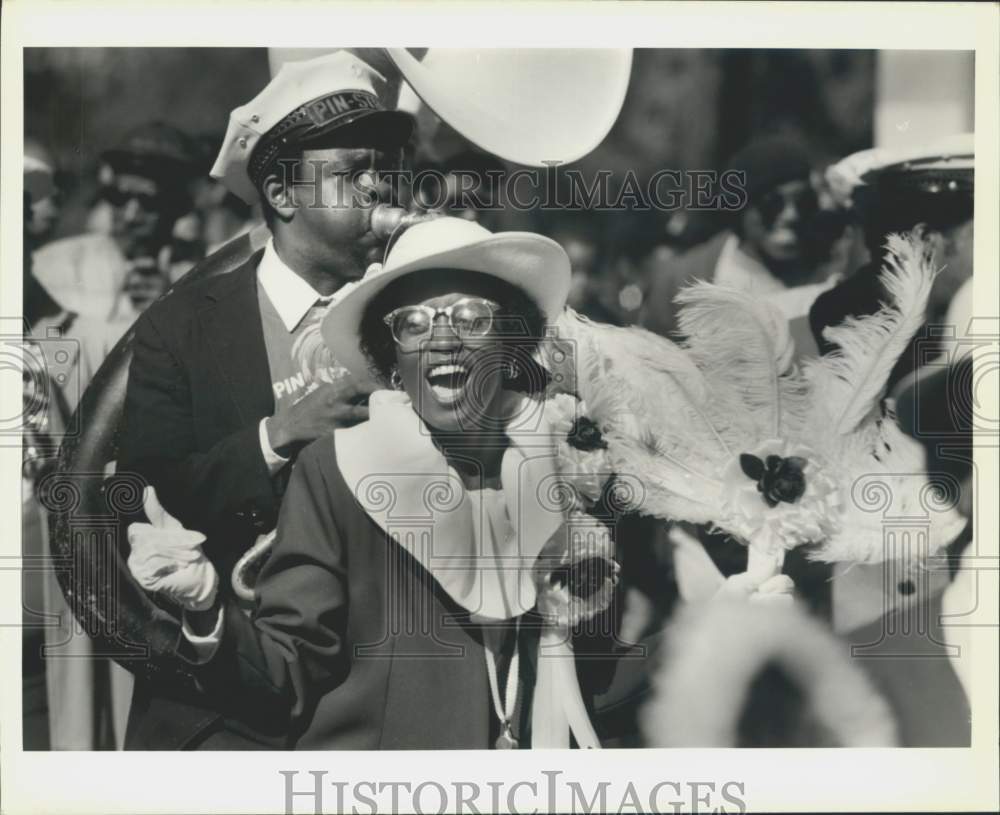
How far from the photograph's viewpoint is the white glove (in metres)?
4.52

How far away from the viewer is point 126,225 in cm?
457

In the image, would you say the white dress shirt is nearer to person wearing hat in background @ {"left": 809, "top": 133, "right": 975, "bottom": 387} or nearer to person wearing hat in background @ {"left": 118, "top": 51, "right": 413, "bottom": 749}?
person wearing hat in background @ {"left": 118, "top": 51, "right": 413, "bottom": 749}

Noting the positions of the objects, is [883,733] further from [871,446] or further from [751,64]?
[751,64]

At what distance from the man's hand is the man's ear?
25.3 inches

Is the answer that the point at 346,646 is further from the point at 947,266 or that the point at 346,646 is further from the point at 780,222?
the point at 947,266

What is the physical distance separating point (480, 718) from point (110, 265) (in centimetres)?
206

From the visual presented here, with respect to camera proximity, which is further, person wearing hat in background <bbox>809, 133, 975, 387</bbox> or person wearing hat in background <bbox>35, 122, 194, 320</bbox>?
person wearing hat in background <bbox>809, 133, 975, 387</bbox>

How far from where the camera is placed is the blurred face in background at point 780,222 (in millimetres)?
4652

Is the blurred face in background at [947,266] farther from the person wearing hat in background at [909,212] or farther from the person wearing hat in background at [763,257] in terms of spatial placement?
the person wearing hat in background at [763,257]

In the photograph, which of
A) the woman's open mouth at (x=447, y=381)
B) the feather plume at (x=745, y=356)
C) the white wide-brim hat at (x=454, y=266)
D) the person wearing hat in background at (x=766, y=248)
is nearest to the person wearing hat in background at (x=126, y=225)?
the white wide-brim hat at (x=454, y=266)

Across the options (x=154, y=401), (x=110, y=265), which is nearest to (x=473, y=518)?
(x=154, y=401)

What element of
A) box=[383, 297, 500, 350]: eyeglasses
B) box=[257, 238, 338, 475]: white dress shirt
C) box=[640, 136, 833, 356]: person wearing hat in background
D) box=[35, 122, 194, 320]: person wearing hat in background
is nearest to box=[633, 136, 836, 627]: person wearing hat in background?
box=[640, 136, 833, 356]: person wearing hat in background

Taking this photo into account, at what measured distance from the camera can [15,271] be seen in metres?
4.60

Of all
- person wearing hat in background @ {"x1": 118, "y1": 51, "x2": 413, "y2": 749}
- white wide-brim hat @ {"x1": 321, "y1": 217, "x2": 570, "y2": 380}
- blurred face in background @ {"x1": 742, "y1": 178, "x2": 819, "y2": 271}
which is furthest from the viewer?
blurred face in background @ {"x1": 742, "y1": 178, "x2": 819, "y2": 271}
